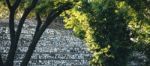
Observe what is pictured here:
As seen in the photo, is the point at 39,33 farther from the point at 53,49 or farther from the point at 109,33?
the point at 53,49

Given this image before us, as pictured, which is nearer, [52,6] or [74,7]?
[74,7]

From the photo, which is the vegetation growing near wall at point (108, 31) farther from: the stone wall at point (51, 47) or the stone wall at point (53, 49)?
the stone wall at point (51, 47)

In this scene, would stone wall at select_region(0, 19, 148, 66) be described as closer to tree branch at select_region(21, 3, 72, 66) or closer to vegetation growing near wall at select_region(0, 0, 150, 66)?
vegetation growing near wall at select_region(0, 0, 150, 66)

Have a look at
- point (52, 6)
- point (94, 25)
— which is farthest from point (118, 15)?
point (52, 6)

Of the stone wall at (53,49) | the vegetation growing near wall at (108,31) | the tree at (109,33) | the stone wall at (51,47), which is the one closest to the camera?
the vegetation growing near wall at (108,31)

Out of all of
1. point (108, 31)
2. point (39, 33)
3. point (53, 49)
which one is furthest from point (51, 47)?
point (39, 33)

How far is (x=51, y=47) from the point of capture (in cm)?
2492

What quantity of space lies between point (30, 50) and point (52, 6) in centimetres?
188

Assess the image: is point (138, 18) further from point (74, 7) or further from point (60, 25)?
point (60, 25)

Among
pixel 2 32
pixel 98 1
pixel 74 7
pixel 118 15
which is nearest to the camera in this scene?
pixel 98 1

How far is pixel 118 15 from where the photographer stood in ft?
62.3

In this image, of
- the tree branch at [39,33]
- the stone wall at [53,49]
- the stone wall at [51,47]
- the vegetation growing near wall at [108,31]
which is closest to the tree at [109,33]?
the vegetation growing near wall at [108,31]

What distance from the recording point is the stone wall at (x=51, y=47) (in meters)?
23.3

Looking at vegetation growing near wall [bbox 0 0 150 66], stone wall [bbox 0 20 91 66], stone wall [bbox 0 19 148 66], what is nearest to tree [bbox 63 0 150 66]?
vegetation growing near wall [bbox 0 0 150 66]
